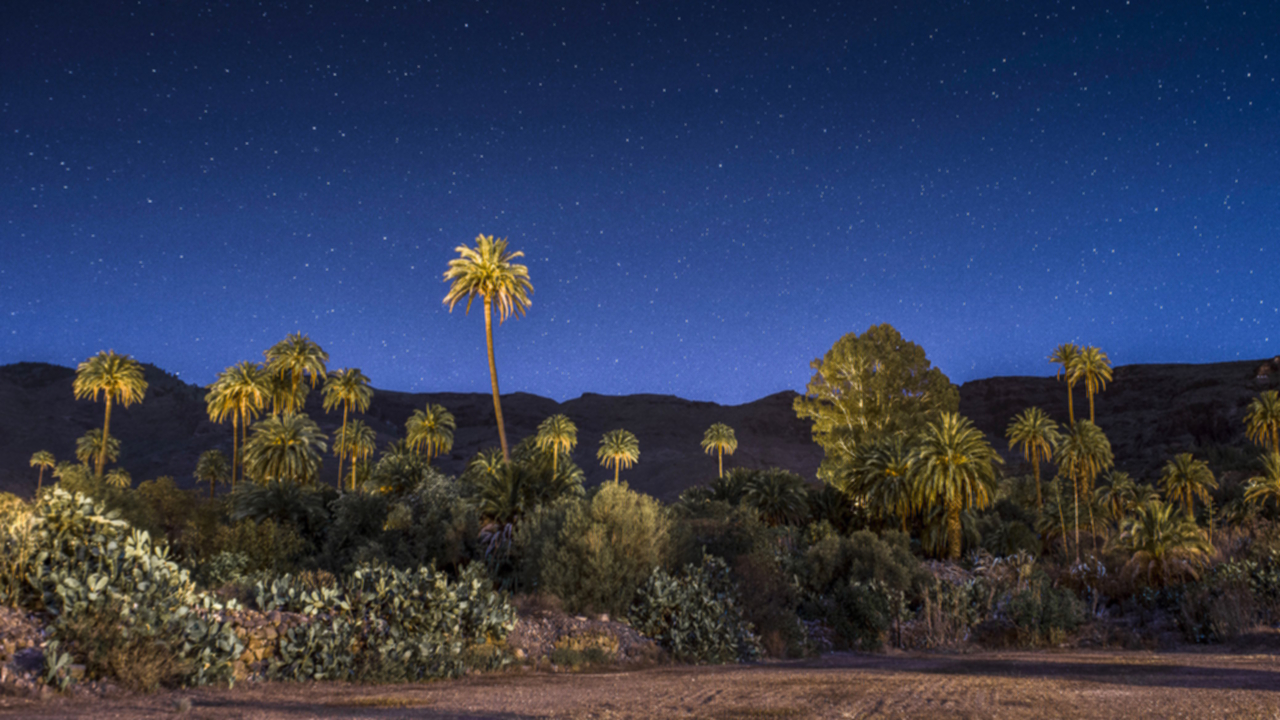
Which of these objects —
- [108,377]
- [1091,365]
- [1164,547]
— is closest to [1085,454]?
[1091,365]

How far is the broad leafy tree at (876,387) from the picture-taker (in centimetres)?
5259

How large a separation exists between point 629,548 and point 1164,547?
21.3 m

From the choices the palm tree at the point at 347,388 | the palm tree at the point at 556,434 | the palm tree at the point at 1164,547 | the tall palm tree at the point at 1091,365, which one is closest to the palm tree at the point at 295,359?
the palm tree at the point at 347,388

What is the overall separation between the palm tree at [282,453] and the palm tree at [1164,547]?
4353 centimetres

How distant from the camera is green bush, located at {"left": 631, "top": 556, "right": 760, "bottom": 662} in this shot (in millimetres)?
16766

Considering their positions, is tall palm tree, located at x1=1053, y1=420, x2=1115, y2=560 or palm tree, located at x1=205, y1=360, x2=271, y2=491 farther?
palm tree, located at x1=205, y1=360, x2=271, y2=491

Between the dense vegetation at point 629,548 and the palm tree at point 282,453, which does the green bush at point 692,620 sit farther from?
the palm tree at point 282,453

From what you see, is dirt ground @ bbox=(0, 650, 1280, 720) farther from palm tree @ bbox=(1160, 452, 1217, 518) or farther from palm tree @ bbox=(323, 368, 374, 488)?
palm tree @ bbox=(323, 368, 374, 488)

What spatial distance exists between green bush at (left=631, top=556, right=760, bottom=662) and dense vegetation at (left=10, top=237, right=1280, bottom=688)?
0.06 metres

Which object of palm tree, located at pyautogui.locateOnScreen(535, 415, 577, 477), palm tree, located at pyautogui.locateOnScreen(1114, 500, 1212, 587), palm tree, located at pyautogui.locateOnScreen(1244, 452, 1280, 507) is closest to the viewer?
palm tree, located at pyautogui.locateOnScreen(1114, 500, 1212, 587)

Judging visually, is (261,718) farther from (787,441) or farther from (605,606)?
(787,441)

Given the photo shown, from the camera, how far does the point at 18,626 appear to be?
8.30 meters

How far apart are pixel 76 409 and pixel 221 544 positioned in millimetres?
155565

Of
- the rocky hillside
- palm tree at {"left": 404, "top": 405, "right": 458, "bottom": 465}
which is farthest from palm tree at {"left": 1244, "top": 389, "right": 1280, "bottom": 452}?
palm tree at {"left": 404, "top": 405, "right": 458, "bottom": 465}
